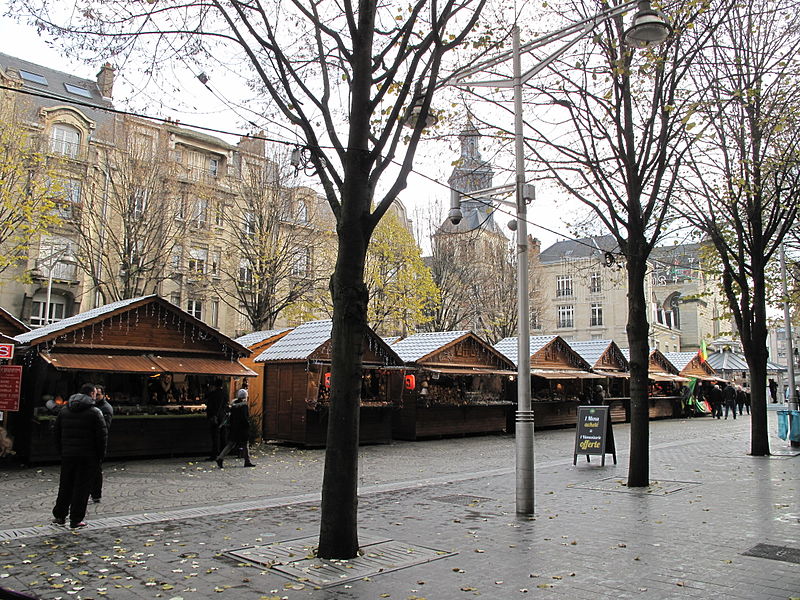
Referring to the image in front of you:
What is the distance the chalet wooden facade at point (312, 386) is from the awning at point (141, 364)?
2158 mm

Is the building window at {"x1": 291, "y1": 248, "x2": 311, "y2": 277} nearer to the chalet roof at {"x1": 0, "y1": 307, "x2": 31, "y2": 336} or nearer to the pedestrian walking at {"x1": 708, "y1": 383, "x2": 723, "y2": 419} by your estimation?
the chalet roof at {"x1": 0, "y1": 307, "x2": 31, "y2": 336}

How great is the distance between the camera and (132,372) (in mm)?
15469

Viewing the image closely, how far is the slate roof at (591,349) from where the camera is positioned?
1299 inches

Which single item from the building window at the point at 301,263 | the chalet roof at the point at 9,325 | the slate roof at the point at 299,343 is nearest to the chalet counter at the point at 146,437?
the chalet roof at the point at 9,325

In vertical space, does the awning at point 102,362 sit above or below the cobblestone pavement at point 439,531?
above

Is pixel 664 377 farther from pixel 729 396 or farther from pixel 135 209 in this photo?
pixel 135 209

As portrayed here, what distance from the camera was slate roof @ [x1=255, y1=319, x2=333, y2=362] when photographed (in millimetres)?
19641

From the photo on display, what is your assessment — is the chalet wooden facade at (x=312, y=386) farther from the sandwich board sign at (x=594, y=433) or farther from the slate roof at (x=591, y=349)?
the slate roof at (x=591, y=349)

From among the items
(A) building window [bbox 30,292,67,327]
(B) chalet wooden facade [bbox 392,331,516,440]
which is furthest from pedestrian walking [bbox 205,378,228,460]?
(A) building window [bbox 30,292,67,327]

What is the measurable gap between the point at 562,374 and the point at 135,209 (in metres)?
19.4

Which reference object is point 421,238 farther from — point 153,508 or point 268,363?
point 153,508

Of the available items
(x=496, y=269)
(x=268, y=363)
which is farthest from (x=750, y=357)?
(x=496, y=269)

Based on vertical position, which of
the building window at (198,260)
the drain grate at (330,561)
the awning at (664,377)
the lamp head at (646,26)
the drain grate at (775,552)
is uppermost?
the building window at (198,260)

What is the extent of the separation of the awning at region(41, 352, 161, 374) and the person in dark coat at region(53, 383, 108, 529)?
600 cm
